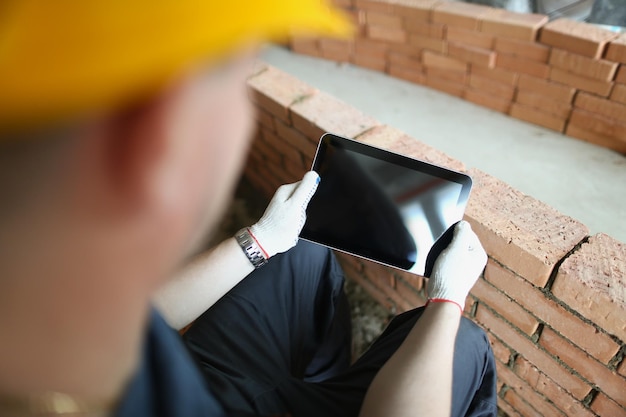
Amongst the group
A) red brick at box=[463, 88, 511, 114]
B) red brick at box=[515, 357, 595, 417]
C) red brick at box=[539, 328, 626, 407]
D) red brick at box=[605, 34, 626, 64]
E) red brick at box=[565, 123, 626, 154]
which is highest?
red brick at box=[605, 34, 626, 64]

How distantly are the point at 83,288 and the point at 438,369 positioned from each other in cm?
72

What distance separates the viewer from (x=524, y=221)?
44.3 inches

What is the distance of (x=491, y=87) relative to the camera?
205cm

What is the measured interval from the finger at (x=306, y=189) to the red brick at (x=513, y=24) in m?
1.21

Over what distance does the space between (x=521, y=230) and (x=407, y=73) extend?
147 cm

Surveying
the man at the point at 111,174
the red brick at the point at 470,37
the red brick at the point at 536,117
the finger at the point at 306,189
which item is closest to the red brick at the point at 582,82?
the red brick at the point at 536,117

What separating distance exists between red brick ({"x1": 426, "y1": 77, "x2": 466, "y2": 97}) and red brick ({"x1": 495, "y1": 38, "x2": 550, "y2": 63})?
277 mm

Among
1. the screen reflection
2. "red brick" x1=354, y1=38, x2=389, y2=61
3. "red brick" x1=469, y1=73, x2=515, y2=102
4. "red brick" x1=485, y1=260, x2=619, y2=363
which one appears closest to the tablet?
the screen reflection

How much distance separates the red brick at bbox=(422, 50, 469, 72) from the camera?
6.89 ft

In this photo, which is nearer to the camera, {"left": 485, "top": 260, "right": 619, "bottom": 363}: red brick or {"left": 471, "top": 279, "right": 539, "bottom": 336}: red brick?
{"left": 485, "top": 260, "right": 619, "bottom": 363}: red brick

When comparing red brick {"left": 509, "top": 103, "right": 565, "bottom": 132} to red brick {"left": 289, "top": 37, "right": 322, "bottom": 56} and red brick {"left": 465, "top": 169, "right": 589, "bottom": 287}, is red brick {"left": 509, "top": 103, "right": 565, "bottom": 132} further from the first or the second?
red brick {"left": 289, "top": 37, "right": 322, "bottom": 56}

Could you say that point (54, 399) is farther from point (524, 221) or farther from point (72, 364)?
point (524, 221)

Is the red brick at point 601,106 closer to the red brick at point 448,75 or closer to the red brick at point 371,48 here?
the red brick at point 448,75

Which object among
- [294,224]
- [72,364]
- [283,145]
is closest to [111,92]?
[72,364]
